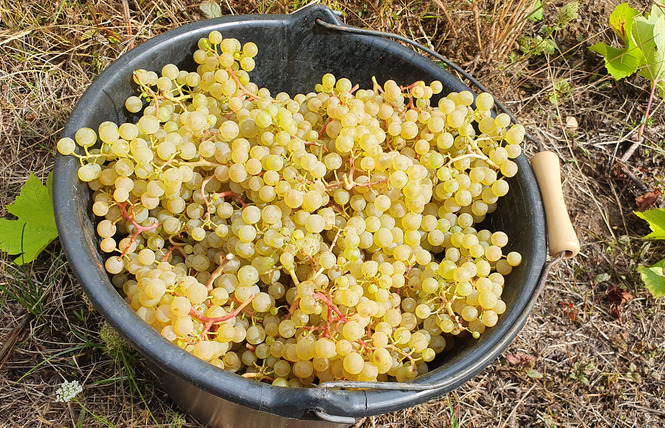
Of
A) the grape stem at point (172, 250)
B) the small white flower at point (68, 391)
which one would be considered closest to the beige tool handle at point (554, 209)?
the grape stem at point (172, 250)

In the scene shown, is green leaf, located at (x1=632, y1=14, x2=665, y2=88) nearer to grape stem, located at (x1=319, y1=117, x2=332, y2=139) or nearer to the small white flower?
grape stem, located at (x1=319, y1=117, x2=332, y2=139)

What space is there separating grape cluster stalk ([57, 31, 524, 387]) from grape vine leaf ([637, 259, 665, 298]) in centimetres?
74

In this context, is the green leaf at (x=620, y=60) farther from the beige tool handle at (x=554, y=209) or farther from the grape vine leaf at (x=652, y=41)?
the beige tool handle at (x=554, y=209)

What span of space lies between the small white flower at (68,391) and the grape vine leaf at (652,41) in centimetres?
197

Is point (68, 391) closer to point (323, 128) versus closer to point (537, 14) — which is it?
point (323, 128)

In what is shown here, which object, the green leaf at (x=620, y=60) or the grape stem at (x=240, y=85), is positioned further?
the green leaf at (x=620, y=60)

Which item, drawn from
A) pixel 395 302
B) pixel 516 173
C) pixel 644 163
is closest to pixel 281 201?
pixel 395 302

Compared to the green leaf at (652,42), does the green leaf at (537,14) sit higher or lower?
lower

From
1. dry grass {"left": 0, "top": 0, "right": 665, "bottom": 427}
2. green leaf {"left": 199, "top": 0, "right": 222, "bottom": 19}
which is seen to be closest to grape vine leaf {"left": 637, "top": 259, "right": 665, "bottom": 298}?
dry grass {"left": 0, "top": 0, "right": 665, "bottom": 427}

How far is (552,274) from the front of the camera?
171cm

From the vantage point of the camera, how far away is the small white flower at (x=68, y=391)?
127 cm

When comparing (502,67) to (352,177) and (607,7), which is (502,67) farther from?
(352,177)

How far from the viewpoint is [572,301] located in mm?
1686

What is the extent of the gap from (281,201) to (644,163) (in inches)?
56.2
